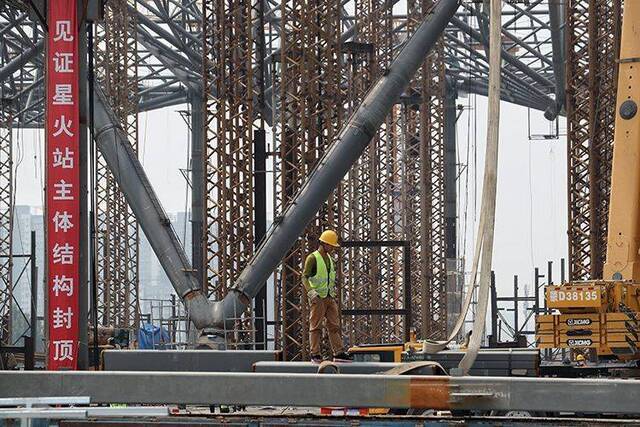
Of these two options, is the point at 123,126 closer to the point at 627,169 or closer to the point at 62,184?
the point at 627,169

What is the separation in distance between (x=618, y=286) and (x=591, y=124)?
13592mm

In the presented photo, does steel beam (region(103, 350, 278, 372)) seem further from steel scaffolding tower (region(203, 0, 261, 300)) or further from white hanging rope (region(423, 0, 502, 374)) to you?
steel scaffolding tower (region(203, 0, 261, 300))

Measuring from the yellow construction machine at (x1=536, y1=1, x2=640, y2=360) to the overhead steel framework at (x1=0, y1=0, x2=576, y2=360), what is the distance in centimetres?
1022

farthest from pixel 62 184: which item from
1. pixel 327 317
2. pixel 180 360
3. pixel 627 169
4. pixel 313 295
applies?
pixel 627 169

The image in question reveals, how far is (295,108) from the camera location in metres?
33.3

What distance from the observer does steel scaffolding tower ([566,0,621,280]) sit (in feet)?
118

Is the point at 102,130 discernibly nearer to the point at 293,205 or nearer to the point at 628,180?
the point at 293,205

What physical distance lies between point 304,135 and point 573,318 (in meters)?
11.0

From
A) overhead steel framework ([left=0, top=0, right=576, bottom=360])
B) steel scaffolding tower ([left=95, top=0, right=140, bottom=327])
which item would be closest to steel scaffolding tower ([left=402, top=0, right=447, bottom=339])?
overhead steel framework ([left=0, top=0, right=576, bottom=360])

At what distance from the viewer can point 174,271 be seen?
1139 inches

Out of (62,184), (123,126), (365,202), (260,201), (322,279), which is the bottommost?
(322,279)

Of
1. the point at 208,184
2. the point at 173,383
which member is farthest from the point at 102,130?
the point at 173,383

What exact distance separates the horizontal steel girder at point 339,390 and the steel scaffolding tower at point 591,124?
77.3ft

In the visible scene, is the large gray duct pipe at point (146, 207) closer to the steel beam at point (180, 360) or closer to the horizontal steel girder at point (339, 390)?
the steel beam at point (180, 360)
